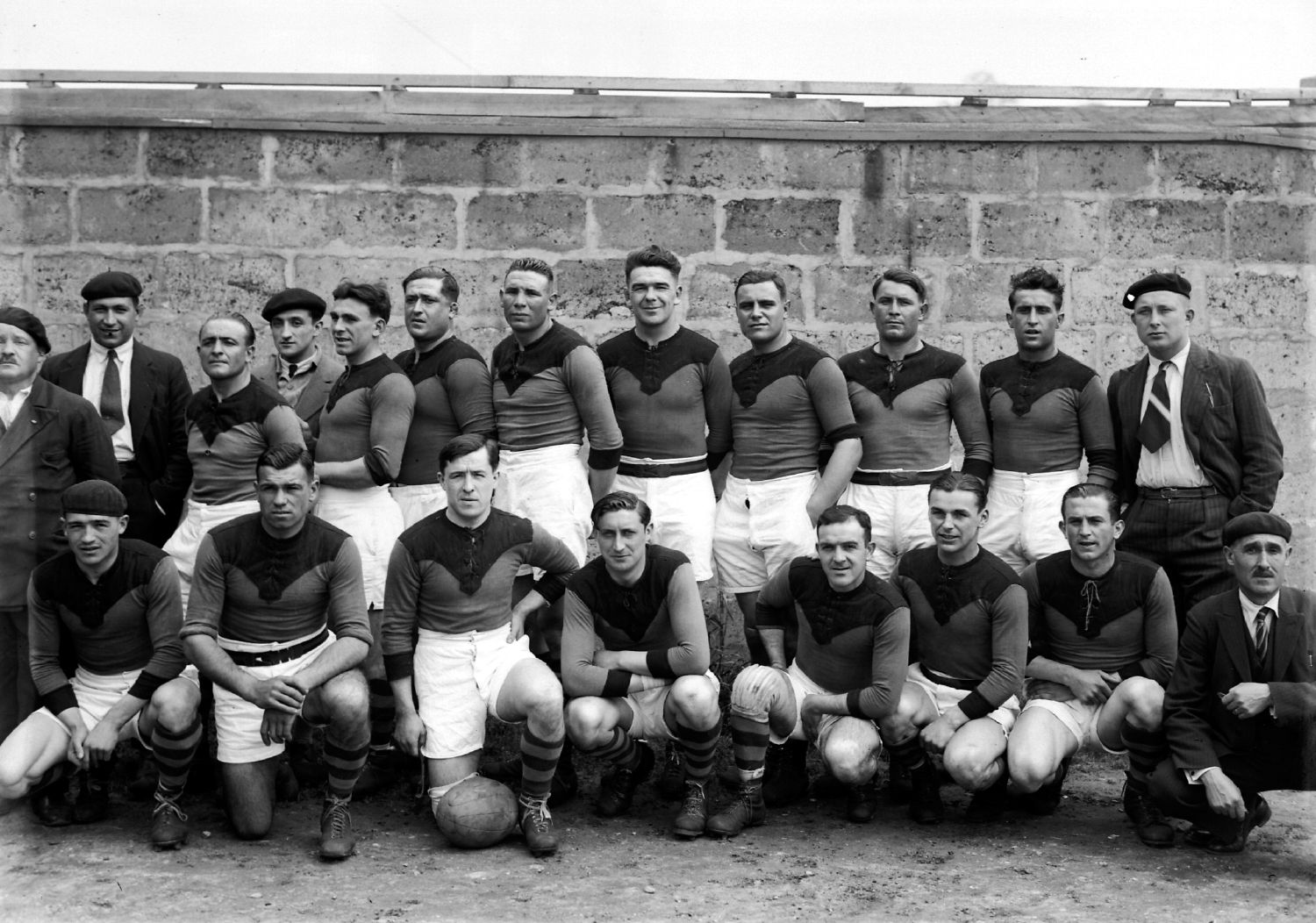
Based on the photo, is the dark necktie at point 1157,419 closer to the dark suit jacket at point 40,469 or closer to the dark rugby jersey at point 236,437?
the dark rugby jersey at point 236,437

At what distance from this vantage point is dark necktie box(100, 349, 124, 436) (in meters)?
5.50

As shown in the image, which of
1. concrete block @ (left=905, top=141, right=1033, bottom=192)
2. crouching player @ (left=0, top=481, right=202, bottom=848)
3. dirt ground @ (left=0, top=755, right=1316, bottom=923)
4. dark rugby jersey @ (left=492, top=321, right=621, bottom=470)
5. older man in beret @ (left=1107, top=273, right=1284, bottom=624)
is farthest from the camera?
concrete block @ (left=905, top=141, right=1033, bottom=192)

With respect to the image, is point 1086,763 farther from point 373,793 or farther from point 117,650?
point 117,650

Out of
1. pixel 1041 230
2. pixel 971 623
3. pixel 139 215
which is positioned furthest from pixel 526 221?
pixel 971 623

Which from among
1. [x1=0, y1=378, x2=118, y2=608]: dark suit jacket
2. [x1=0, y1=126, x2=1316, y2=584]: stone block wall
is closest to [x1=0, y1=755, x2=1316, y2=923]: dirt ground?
[x1=0, y1=378, x2=118, y2=608]: dark suit jacket

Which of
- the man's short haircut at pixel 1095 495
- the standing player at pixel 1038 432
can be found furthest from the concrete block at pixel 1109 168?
the man's short haircut at pixel 1095 495

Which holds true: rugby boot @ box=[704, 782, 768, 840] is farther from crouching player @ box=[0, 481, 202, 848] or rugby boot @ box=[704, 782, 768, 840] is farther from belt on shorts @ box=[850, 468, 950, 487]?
crouching player @ box=[0, 481, 202, 848]

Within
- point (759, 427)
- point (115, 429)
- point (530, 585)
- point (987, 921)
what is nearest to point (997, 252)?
point (759, 427)

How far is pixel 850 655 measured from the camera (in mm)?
4930

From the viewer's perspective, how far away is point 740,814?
477 cm

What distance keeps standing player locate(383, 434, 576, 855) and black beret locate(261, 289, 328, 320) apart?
126cm

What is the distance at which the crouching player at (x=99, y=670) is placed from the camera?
4.64 meters

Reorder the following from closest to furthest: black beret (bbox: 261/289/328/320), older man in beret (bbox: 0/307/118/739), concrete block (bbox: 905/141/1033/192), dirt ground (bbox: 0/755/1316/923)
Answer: dirt ground (bbox: 0/755/1316/923)
older man in beret (bbox: 0/307/118/739)
black beret (bbox: 261/289/328/320)
concrete block (bbox: 905/141/1033/192)

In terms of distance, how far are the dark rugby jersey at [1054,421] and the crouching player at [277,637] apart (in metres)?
2.43
